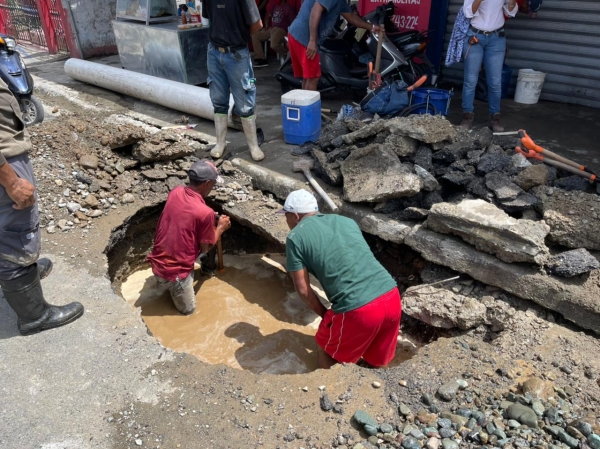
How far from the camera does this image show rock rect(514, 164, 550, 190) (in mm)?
4055

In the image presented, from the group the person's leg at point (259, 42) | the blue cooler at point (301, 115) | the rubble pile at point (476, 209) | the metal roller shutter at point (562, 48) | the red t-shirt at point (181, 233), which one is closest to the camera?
the rubble pile at point (476, 209)

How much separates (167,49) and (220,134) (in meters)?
3.19

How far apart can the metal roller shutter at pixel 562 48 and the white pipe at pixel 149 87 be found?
4409 millimetres

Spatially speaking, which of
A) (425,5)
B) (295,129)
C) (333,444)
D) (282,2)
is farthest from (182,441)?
(282,2)

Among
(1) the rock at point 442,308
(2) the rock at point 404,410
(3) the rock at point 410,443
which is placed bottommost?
(1) the rock at point 442,308

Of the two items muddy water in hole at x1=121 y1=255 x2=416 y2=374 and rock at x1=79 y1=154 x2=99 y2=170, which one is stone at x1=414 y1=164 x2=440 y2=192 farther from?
rock at x1=79 y1=154 x2=99 y2=170

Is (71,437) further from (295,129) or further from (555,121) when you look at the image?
(555,121)

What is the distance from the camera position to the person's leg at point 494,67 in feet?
17.2

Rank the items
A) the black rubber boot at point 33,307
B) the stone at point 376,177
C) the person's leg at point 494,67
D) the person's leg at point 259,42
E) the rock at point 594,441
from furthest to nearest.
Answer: the person's leg at point 259,42
the person's leg at point 494,67
the stone at point 376,177
the black rubber boot at point 33,307
the rock at point 594,441

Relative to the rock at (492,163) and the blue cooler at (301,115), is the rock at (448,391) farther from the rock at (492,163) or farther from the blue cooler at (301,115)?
the blue cooler at (301,115)

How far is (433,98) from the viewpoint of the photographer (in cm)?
577

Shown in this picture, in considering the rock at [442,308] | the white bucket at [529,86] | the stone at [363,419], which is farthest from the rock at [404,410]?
the white bucket at [529,86]

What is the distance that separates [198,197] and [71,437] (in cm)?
218

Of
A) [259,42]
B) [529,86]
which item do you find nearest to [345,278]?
[529,86]
